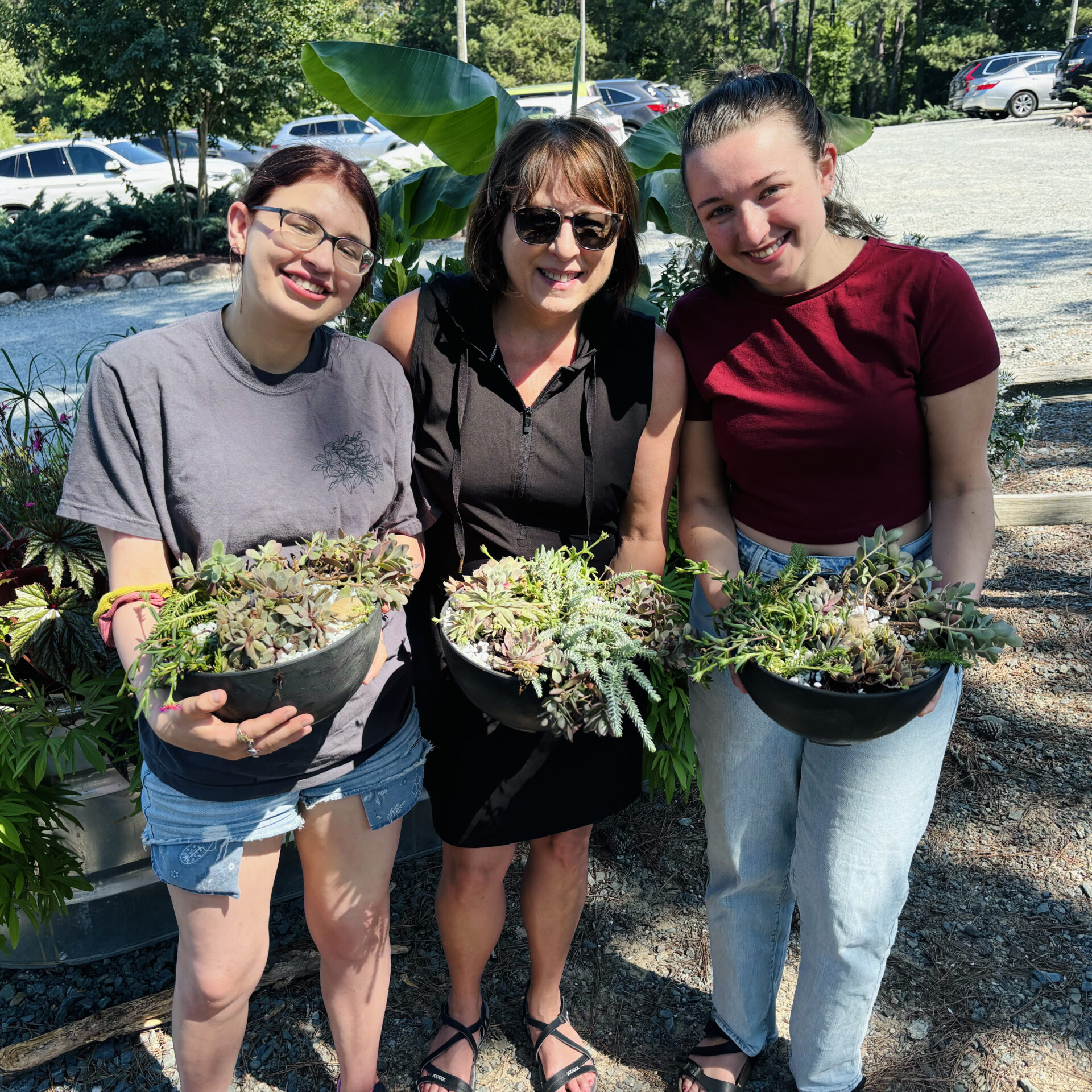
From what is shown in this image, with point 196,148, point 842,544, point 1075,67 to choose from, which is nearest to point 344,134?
point 196,148

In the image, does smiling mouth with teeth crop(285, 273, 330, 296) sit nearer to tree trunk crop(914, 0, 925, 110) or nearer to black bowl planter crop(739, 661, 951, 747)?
black bowl planter crop(739, 661, 951, 747)

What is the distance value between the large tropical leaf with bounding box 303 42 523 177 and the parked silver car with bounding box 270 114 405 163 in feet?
48.2

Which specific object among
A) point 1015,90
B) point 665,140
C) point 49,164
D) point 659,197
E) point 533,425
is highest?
point 665,140

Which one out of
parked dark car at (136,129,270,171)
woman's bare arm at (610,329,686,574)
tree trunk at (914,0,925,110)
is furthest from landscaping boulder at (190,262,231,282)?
tree trunk at (914,0,925,110)

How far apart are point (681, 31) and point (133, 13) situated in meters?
29.5

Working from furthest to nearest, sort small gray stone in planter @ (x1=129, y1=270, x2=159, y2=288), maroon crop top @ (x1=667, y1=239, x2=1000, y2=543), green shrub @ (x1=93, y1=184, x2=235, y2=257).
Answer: green shrub @ (x1=93, y1=184, x2=235, y2=257) < small gray stone in planter @ (x1=129, y1=270, x2=159, y2=288) < maroon crop top @ (x1=667, y1=239, x2=1000, y2=543)

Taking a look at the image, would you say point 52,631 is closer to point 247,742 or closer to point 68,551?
point 68,551

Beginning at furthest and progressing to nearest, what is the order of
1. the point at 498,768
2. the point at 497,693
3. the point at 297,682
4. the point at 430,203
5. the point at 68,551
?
the point at 430,203, the point at 68,551, the point at 498,768, the point at 497,693, the point at 297,682

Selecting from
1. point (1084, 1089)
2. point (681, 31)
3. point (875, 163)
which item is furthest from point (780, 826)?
point (681, 31)

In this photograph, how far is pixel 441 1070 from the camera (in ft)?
8.37

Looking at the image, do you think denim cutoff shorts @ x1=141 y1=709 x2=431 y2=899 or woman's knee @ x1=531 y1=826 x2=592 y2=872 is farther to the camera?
woman's knee @ x1=531 y1=826 x2=592 y2=872

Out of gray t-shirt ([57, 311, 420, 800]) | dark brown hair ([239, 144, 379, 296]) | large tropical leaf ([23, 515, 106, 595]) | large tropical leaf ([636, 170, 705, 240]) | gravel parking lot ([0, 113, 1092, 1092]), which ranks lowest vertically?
gravel parking lot ([0, 113, 1092, 1092])

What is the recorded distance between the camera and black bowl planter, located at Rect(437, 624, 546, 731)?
1.83 metres

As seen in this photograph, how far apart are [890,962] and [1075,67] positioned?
28955mm
